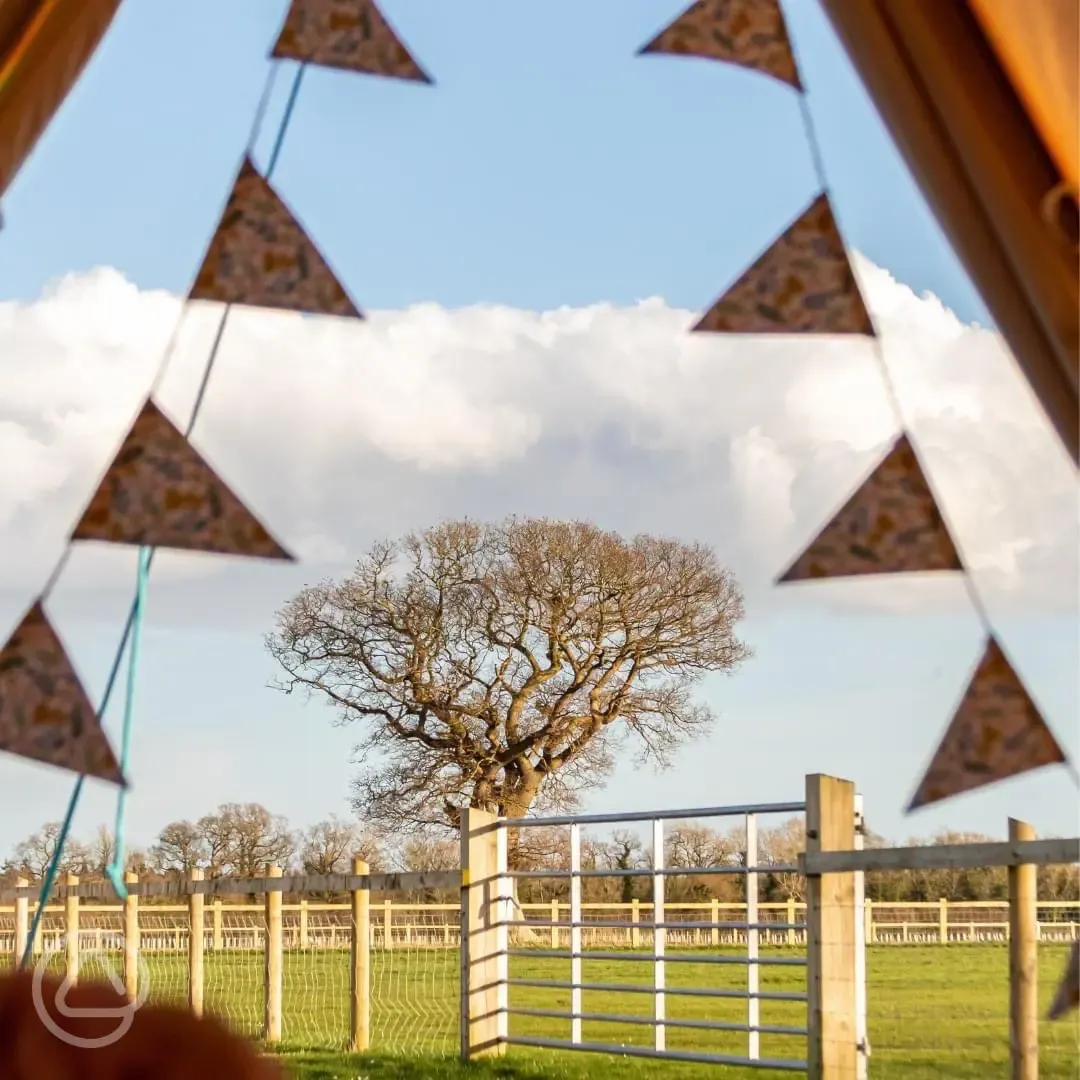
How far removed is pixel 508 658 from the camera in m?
14.8

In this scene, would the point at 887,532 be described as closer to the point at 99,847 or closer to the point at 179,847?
the point at 99,847

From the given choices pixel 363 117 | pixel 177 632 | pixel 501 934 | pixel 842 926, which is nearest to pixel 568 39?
pixel 363 117

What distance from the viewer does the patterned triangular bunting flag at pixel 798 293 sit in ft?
8.00

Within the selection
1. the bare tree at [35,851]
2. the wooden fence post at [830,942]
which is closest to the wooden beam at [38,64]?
the wooden fence post at [830,942]

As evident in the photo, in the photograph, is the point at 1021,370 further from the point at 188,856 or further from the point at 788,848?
the point at 188,856

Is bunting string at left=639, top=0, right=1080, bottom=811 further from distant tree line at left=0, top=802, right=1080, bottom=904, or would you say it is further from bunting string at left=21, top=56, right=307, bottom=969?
distant tree line at left=0, top=802, right=1080, bottom=904

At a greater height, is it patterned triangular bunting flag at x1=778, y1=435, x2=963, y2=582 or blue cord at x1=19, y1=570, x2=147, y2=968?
patterned triangular bunting flag at x1=778, y1=435, x2=963, y2=582

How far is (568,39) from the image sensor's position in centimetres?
1778

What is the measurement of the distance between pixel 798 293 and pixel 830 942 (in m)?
2.45

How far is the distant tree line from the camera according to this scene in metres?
12.9

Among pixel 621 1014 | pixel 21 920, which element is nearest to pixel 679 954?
pixel 621 1014

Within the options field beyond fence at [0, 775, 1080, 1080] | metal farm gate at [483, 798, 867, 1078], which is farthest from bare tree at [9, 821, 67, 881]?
metal farm gate at [483, 798, 867, 1078]

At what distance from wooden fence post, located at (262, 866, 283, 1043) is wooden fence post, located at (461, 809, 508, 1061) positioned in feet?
3.91

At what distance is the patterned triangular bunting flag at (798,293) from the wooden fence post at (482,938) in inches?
147
